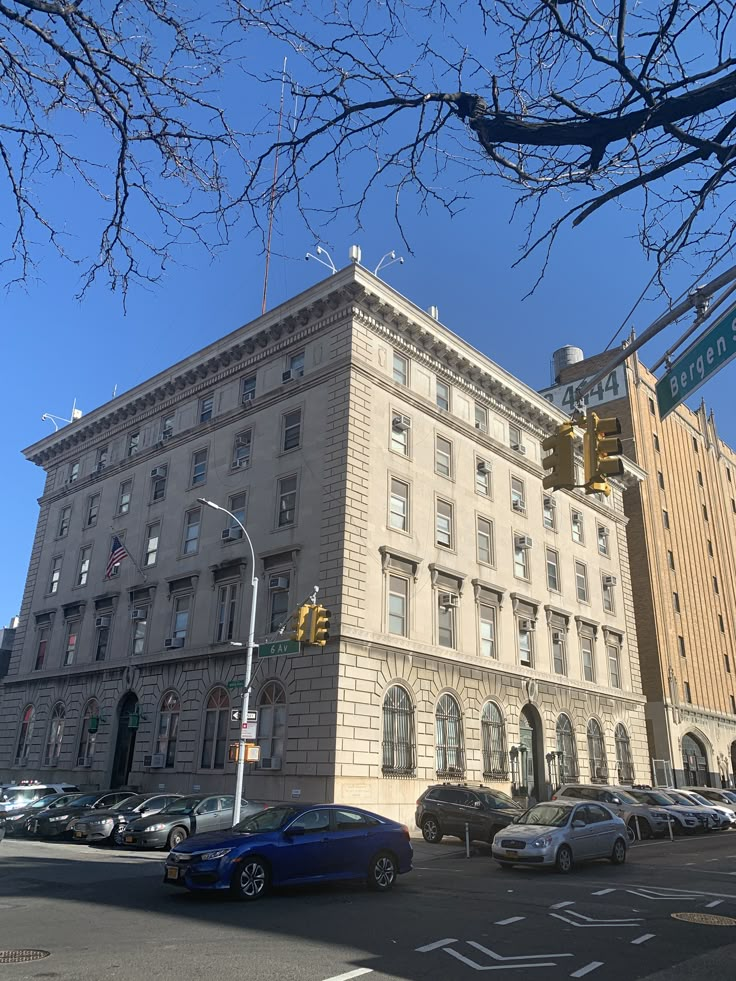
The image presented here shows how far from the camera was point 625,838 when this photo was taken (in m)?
18.6

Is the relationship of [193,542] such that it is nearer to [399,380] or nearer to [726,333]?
[399,380]

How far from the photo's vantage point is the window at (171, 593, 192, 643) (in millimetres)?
32469

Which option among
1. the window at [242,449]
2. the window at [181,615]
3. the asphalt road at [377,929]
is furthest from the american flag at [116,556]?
the asphalt road at [377,929]

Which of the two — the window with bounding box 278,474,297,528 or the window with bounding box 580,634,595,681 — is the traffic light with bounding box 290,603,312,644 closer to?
the window with bounding box 278,474,297,528

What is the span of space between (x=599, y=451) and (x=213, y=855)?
8391 mm

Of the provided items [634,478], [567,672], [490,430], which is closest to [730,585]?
[634,478]

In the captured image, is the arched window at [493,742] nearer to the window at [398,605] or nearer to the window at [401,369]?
→ the window at [398,605]

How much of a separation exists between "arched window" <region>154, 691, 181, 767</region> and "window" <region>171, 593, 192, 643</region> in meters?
2.52

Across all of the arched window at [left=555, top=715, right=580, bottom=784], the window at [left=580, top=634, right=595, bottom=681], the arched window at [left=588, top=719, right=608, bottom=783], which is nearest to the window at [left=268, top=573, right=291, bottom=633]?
the arched window at [left=555, top=715, right=580, bottom=784]

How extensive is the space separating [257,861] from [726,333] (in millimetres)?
10130

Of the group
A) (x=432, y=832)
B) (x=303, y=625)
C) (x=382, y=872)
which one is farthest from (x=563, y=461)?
(x=432, y=832)

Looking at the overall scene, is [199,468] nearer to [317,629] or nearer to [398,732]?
[398,732]

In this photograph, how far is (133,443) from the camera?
41.0 m

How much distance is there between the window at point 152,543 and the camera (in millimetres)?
36000
